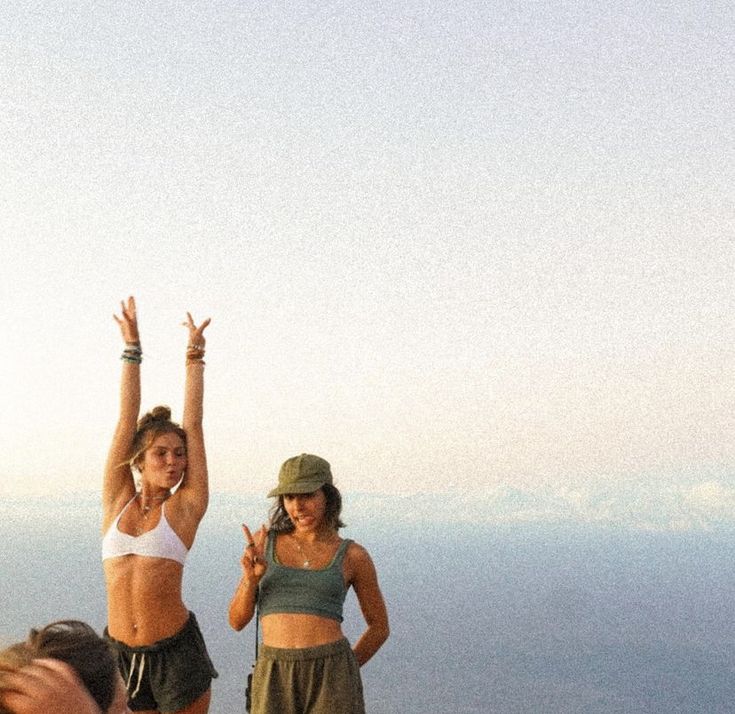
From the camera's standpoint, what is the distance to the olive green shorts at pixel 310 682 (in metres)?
5.47

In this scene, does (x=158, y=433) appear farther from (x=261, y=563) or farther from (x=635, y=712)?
(x=635, y=712)

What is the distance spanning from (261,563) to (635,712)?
186 m

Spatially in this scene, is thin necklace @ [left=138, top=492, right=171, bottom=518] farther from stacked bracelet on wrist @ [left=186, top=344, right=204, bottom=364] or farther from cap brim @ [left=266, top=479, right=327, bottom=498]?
stacked bracelet on wrist @ [left=186, top=344, right=204, bottom=364]

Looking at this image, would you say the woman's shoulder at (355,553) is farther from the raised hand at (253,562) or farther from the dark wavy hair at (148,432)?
the dark wavy hair at (148,432)

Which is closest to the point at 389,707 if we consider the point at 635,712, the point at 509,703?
the point at 509,703

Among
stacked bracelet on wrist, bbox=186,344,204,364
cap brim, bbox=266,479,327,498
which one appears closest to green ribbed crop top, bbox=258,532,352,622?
cap brim, bbox=266,479,327,498

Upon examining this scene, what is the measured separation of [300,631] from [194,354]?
83.1 inches

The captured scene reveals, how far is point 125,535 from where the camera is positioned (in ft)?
18.7

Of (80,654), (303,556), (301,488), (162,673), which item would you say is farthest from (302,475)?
(80,654)

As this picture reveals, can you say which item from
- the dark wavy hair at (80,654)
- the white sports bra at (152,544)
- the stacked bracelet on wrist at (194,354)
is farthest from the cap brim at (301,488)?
the dark wavy hair at (80,654)

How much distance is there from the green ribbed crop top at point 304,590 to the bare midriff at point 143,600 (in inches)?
22.9

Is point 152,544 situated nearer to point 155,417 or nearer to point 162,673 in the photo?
point 162,673

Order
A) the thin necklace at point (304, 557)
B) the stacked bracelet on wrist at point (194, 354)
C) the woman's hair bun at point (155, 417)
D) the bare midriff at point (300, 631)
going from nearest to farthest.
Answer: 1. the bare midriff at point (300, 631)
2. the thin necklace at point (304, 557)
3. the woman's hair bun at point (155, 417)
4. the stacked bracelet on wrist at point (194, 354)

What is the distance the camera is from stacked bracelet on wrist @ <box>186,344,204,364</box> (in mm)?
6398
